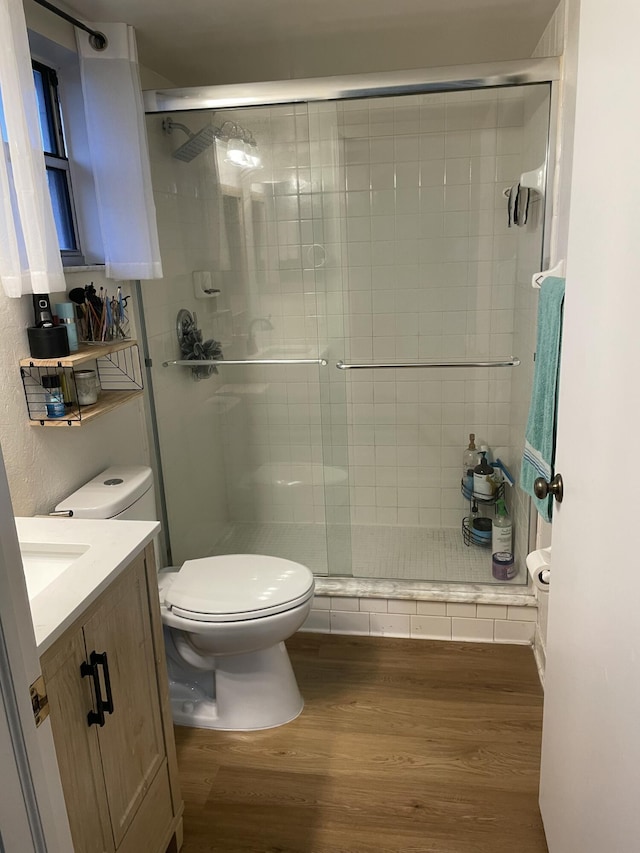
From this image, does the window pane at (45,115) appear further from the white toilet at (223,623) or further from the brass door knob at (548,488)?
the brass door knob at (548,488)

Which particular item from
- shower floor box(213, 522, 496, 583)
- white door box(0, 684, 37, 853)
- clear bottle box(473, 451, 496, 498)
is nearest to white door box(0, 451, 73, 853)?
white door box(0, 684, 37, 853)

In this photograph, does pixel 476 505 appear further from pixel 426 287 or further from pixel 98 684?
pixel 98 684

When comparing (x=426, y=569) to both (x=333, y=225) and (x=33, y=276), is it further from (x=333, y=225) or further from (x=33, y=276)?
(x=33, y=276)

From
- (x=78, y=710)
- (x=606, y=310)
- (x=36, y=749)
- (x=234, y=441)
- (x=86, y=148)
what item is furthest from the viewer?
(x=234, y=441)

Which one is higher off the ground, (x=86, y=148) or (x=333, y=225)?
(x=86, y=148)

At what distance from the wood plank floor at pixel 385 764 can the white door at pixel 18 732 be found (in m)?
1.17

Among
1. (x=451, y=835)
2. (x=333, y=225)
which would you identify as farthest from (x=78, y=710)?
(x=333, y=225)

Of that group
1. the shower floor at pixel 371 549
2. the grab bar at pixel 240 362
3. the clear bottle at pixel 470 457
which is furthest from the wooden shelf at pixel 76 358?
the clear bottle at pixel 470 457

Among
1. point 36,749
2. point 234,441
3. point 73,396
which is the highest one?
point 73,396

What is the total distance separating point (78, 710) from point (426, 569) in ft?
5.99

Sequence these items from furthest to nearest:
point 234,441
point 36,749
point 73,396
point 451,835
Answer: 1. point 234,441
2. point 73,396
3. point 451,835
4. point 36,749

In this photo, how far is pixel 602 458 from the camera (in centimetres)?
111

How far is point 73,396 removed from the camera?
189 centimetres

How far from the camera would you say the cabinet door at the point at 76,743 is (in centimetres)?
112
